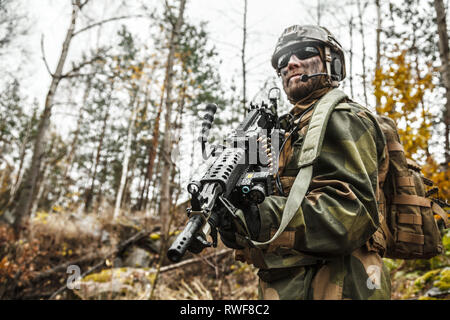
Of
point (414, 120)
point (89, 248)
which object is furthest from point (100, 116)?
point (414, 120)

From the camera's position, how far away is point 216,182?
1500 mm

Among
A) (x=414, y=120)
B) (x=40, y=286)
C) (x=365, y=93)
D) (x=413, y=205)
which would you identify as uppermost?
(x=365, y=93)

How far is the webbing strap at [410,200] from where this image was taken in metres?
1.96

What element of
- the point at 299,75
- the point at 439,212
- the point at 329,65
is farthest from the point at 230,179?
the point at 439,212

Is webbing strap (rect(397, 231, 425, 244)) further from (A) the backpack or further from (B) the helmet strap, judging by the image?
(B) the helmet strap

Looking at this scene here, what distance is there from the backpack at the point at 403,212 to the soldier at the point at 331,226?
13 cm

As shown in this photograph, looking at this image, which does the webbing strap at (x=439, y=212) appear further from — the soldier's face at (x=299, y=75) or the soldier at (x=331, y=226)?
the soldier's face at (x=299, y=75)

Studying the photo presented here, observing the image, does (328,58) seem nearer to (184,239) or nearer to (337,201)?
(337,201)

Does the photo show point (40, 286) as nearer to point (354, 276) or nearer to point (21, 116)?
point (354, 276)

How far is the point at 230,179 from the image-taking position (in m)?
1.58

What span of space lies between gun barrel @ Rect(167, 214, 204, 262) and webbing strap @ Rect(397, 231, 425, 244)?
56.0 inches

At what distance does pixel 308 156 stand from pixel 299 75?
0.90 meters

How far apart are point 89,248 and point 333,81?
10.3m

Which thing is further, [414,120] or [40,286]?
[40,286]
